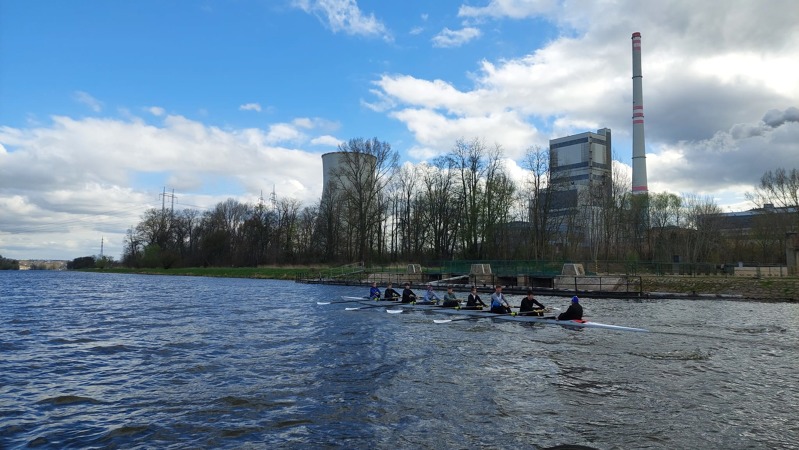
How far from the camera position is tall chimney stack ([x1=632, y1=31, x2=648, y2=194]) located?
81131mm

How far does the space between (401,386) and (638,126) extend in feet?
267

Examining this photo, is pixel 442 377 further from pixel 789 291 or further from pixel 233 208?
pixel 233 208

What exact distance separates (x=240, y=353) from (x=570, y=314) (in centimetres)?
1260

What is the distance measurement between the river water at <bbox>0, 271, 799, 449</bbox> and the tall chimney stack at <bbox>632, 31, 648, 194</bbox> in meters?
64.7

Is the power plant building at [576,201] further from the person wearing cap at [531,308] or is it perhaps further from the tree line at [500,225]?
the person wearing cap at [531,308]

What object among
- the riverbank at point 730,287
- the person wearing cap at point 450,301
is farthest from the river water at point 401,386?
the riverbank at point 730,287

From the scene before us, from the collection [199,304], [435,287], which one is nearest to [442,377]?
[199,304]

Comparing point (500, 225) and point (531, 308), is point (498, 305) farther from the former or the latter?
point (500, 225)

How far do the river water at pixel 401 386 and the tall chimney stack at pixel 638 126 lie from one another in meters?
64.7

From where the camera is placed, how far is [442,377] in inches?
505

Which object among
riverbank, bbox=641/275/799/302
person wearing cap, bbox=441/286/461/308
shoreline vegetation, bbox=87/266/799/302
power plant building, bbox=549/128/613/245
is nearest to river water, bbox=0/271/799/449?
person wearing cap, bbox=441/286/461/308

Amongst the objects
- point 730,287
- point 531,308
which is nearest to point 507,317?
point 531,308

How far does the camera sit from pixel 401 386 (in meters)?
12.0

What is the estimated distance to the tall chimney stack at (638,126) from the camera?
81.1m
